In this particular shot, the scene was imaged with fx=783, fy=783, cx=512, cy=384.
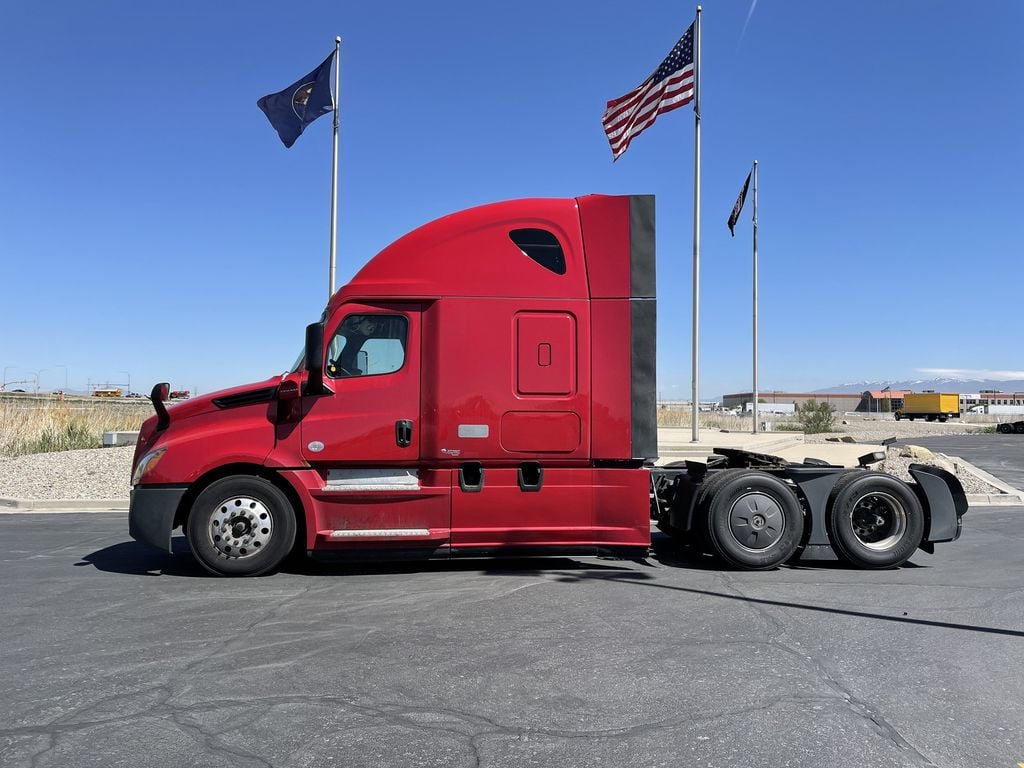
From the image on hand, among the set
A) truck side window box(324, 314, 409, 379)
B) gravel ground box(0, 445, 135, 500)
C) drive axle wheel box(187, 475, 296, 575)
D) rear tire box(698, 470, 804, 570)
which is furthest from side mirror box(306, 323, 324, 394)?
gravel ground box(0, 445, 135, 500)

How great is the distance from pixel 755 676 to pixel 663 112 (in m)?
14.5

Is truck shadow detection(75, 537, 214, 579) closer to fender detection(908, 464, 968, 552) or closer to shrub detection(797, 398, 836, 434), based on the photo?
fender detection(908, 464, 968, 552)

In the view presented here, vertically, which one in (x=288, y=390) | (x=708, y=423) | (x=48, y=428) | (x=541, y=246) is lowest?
(x=48, y=428)

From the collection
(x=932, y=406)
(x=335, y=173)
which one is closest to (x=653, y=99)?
(x=335, y=173)

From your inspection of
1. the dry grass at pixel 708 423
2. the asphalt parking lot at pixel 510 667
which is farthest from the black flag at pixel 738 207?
the asphalt parking lot at pixel 510 667

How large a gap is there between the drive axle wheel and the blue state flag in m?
11.2

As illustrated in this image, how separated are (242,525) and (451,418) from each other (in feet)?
6.82

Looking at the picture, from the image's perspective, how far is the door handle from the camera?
23.0 ft

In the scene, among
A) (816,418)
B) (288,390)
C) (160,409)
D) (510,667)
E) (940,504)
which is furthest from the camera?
(816,418)

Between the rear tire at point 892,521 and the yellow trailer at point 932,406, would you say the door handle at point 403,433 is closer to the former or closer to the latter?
the rear tire at point 892,521

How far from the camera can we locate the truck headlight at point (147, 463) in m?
6.93

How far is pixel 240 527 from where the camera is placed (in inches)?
274

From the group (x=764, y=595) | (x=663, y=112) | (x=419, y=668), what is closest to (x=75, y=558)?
(x=419, y=668)

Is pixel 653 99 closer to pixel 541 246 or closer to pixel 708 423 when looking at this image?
pixel 541 246
